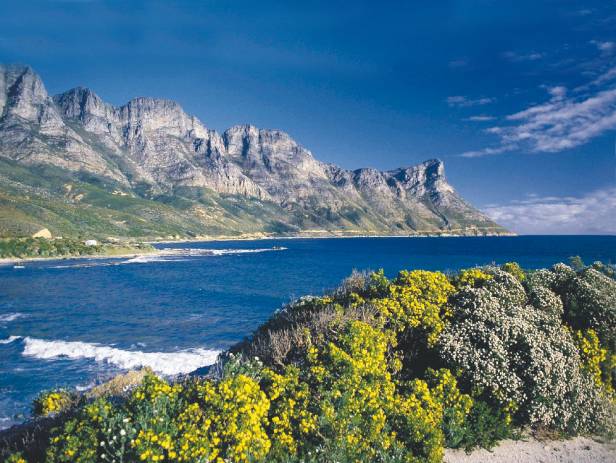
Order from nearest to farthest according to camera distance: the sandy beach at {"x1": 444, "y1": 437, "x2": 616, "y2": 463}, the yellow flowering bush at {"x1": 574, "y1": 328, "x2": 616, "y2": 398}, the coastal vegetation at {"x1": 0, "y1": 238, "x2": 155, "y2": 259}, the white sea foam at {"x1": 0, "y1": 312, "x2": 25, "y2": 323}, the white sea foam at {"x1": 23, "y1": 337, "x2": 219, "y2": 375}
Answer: the sandy beach at {"x1": 444, "y1": 437, "x2": 616, "y2": 463} → the yellow flowering bush at {"x1": 574, "y1": 328, "x2": 616, "y2": 398} → the white sea foam at {"x1": 23, "y1": 337, "x2": 219, "y2": 375} → the white sea foam at {"x1": 0, "y1": 312, "x2": 25, "y2": 323} → the coastal vegetation at {"x1": 0, "y1": 238, "x2": 155, "y2": 259}

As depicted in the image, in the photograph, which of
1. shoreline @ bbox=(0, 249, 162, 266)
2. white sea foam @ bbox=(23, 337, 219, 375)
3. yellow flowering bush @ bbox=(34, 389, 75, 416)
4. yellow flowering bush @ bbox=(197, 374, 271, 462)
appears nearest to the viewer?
yellow flowering bush @ bbox=(197, 374, 271, 462)

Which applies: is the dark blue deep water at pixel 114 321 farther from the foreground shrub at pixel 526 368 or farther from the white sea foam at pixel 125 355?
the foreground shrub at pixel 526 368

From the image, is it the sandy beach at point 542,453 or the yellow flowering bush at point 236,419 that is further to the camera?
the sandy beach at point 542,453

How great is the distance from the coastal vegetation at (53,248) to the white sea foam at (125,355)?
10496 centimetres

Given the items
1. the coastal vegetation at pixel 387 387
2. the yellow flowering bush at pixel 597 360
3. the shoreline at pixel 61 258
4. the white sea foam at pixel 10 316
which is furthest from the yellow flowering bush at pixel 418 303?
the shoreline at pixel 61 258

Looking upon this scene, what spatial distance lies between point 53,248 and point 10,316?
306 ft

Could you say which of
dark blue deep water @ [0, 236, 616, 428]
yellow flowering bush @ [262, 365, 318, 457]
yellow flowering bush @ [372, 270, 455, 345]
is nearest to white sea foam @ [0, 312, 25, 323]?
dark blue deep water @ [0, 236, 616, 428]

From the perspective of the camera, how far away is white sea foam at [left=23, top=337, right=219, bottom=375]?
2716 cm

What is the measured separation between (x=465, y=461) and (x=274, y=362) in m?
6.14

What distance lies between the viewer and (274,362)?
12008mm

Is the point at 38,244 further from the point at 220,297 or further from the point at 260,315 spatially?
the point at 260,315

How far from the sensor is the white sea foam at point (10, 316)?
42950 millimetres

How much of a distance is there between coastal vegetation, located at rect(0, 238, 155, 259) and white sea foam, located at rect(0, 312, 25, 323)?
85.5 m

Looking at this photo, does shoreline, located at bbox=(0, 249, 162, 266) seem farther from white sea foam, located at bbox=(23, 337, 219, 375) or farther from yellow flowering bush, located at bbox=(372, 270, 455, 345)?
yellow flowering bush, located at bbox=(372, 270, 455, 345)
